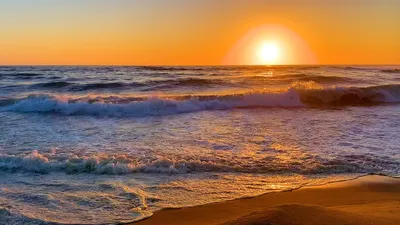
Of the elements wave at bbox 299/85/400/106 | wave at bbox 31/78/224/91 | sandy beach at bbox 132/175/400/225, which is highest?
wave at bbox 31/78/224/91

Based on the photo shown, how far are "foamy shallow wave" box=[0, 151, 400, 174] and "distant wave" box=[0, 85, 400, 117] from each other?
6.88 metres

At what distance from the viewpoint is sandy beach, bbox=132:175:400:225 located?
3361 millimetres

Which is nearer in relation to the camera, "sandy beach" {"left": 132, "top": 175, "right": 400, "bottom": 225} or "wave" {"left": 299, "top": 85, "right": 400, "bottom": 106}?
"sandy beach" {"left": 132, "top": 175, "right": 400, "bottom": 225}

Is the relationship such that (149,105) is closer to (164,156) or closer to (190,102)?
(190,102)

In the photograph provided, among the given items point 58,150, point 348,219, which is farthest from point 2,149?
point 348,219

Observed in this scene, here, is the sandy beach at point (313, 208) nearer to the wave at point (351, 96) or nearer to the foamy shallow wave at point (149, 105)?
the foamy shallow wave at point (149, 105)

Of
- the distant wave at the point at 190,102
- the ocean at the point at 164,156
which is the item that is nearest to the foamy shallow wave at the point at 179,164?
the ocean at the point at 164,156

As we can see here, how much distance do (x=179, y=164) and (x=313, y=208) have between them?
2.75 meters

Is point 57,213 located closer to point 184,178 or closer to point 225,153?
point 184,178

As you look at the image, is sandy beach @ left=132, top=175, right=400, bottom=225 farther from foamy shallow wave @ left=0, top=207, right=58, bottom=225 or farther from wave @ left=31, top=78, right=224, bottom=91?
wave @ left=31, top=78, right=224, bottom=91

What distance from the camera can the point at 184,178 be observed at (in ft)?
17.9

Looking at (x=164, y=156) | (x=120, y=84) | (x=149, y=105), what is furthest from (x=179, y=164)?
(x=120, y=84)

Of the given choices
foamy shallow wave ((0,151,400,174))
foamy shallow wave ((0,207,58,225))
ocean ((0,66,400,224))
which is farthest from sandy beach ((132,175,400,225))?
foamy shallow wave ((0,207,58,225))

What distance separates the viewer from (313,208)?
3615 millimetres
